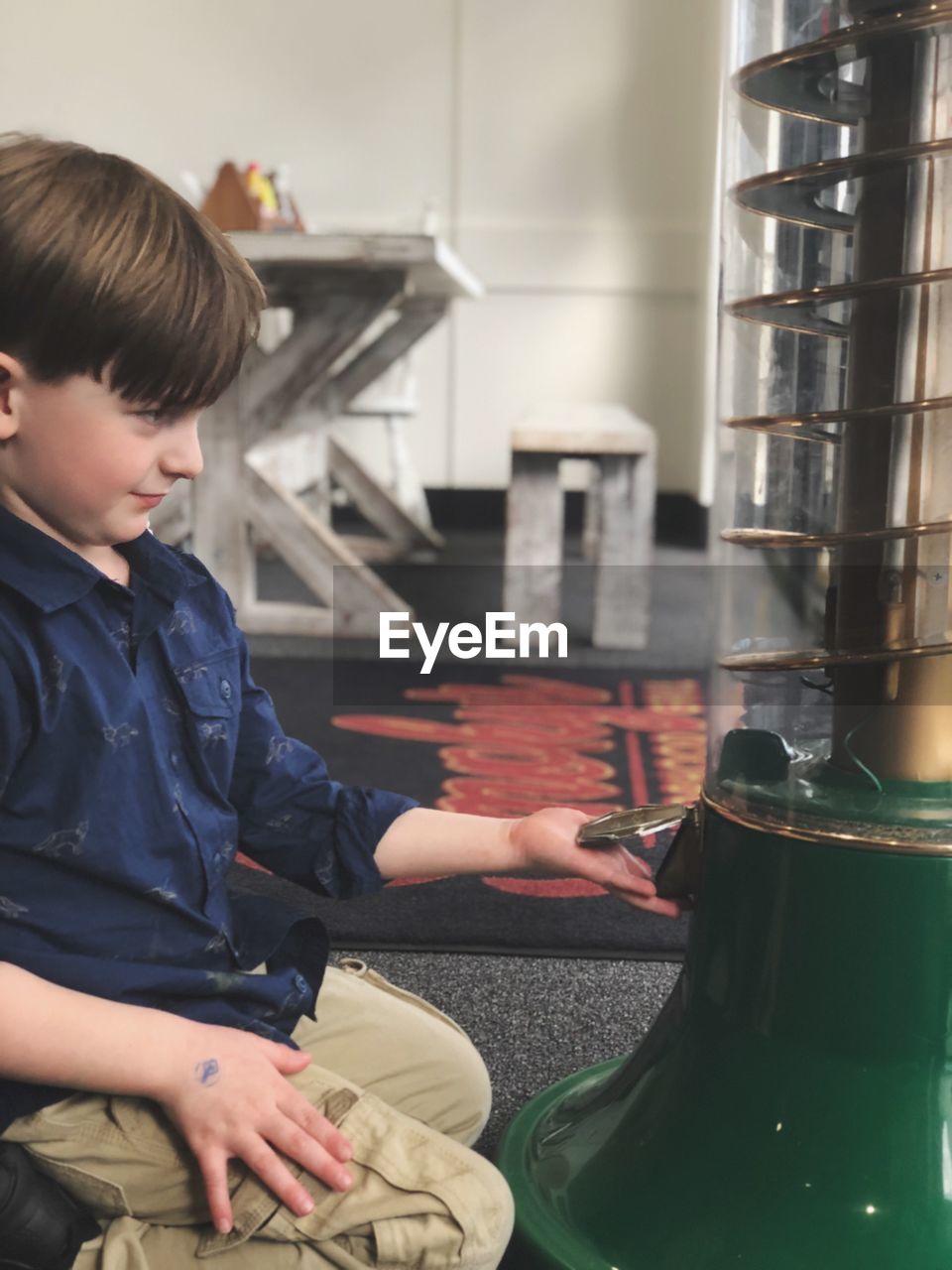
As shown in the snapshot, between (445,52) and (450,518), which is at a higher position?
(445,52)

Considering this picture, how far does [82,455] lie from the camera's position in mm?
558

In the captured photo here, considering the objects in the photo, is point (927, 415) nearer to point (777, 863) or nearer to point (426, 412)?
point (777, 863)

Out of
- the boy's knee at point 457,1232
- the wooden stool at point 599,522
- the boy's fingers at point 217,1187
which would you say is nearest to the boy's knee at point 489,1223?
the boy's knee at point 457,1232

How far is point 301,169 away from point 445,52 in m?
0.59

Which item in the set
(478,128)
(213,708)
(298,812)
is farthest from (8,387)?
(478,128)

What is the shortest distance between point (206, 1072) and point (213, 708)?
0.18 metres

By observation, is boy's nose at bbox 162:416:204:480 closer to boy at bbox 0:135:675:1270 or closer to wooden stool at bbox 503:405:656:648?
boy at bbox 0:135:675:1270

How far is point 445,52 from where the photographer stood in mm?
4242

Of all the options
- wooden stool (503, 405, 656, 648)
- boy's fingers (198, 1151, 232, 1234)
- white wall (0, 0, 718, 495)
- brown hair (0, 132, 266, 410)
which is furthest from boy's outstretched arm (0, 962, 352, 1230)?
white wall (0, 0, 718, 495)

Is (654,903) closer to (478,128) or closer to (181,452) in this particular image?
(181,452)

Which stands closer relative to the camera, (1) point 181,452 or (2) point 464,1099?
(1) point 181,452

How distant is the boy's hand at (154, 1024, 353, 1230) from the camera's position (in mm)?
546

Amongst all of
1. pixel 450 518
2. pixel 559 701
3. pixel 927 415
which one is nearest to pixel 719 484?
pixel 927 415

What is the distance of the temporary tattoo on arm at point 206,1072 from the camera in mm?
553
